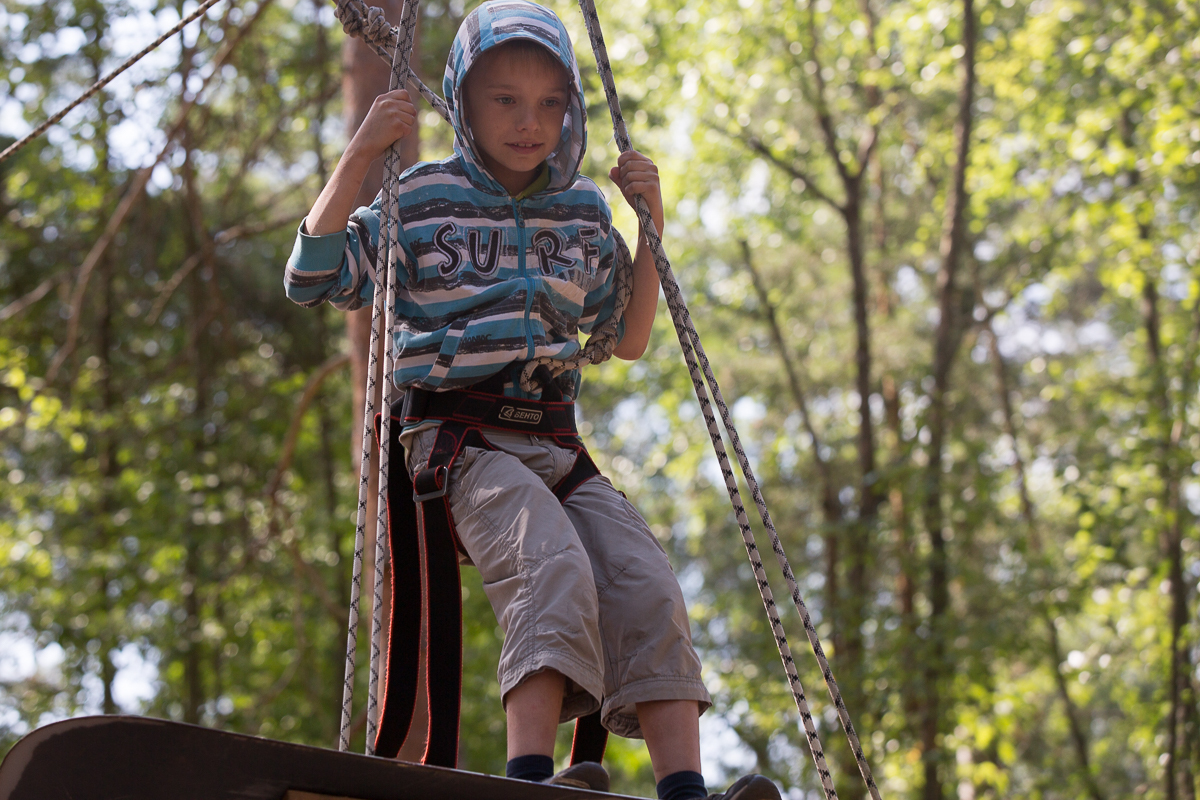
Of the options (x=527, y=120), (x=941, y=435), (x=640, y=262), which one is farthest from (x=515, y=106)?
(x=941, y=435)

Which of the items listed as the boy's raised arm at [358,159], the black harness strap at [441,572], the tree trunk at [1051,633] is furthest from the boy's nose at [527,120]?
the tree trunk at [1051,633]

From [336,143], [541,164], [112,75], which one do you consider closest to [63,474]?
[336,143]

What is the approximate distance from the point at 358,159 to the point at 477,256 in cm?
30

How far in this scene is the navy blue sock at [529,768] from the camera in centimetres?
178

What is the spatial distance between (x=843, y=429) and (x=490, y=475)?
36.4 feet

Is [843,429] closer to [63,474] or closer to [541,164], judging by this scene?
[63,474]

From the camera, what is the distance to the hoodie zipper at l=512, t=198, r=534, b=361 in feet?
7.02

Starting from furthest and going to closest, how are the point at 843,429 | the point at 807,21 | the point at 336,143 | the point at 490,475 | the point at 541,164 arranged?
1. the point at 843,429
2. the point at 336,143
3. the point at 807,21
4. the point at 541,164
5. the point at 490,475

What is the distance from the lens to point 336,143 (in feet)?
38.2

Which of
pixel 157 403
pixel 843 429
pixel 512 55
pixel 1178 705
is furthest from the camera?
pixel 843 429

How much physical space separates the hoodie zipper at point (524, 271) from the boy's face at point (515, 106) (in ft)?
0.30

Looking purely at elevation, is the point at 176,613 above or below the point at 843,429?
below

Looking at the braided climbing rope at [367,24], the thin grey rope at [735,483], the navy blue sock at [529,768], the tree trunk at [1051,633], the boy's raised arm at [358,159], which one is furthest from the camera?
the tree trunk at [1051,633]

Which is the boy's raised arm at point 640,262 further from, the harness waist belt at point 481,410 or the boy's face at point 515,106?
the harness waist belt at point 481,410
